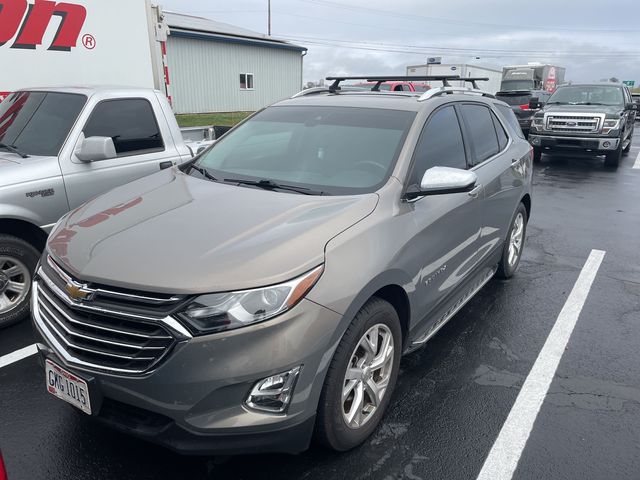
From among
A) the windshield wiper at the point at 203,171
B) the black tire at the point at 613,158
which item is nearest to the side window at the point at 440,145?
the windshield wiper at the point at 203,171

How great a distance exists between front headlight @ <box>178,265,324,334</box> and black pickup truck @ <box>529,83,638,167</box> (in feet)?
40.8

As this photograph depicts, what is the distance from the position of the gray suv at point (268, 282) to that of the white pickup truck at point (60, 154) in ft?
3.58

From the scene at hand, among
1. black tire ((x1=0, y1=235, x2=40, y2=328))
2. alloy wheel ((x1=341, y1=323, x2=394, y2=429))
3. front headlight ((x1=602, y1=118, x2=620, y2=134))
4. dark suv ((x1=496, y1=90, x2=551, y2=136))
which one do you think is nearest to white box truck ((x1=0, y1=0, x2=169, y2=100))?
black tire ((x1=0, y1=235, x2=40, y2=328))

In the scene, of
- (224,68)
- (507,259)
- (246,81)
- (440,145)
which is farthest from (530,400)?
(246,81)

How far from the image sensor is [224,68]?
1060 inches

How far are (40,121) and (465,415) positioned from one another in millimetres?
4207

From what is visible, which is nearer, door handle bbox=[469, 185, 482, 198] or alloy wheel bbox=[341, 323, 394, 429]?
alloy wheel bbox=[341, 323, 394, 429]

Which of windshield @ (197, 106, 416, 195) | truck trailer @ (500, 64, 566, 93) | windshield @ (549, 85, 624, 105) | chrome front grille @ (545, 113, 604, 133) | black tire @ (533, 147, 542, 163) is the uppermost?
truck trailer @ (500, 64, 566, 93)

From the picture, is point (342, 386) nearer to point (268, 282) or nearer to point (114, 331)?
point (268, 282)

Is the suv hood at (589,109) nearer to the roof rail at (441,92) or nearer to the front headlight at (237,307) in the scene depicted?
the roof rail at (441,92)

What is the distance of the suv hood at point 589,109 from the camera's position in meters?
12.5

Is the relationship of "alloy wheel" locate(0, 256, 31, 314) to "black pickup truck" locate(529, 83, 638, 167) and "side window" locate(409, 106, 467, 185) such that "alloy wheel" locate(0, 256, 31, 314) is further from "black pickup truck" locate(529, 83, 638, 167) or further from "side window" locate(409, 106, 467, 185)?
"black pickup truck" locate(529, 83, 638, 167)

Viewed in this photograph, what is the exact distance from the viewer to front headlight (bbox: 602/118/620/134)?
12219 millimetres

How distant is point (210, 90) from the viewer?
86.3ft
